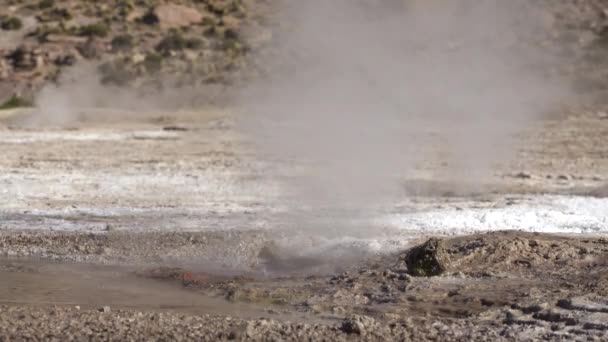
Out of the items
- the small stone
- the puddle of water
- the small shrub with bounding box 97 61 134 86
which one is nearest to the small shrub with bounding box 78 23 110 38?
the small shrub with bounding box 97 61 134 86

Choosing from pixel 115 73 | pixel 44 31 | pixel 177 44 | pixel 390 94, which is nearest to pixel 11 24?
pixel 44 31

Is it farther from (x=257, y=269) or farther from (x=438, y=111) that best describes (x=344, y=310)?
(x=438, y=111)

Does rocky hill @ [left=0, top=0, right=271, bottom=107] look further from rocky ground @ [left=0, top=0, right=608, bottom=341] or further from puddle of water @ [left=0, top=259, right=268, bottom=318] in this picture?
puddle of water @ [left=0, top=259, right=268, bottom=318]

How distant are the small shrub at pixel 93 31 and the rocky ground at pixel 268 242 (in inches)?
349

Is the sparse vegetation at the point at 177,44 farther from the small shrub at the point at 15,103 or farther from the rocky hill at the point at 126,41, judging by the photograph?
the small shrub at the point at 15,103

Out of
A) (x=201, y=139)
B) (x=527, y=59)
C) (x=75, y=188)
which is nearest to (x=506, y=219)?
(x=527, y=59)

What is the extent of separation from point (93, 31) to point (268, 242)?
21684 millimetres

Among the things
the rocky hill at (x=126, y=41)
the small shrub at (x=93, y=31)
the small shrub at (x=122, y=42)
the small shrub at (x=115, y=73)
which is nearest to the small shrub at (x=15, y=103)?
the rocky hill at (x=126, y=41)

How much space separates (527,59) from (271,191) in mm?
3318

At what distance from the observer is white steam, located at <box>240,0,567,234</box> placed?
10984 millimetres

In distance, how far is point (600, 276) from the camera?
284 inches

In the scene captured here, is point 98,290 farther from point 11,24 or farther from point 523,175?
point 11,24

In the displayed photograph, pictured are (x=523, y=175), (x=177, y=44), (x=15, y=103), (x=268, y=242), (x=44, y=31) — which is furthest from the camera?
(x=44, y=31)

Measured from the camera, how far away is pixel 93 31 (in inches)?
1174
